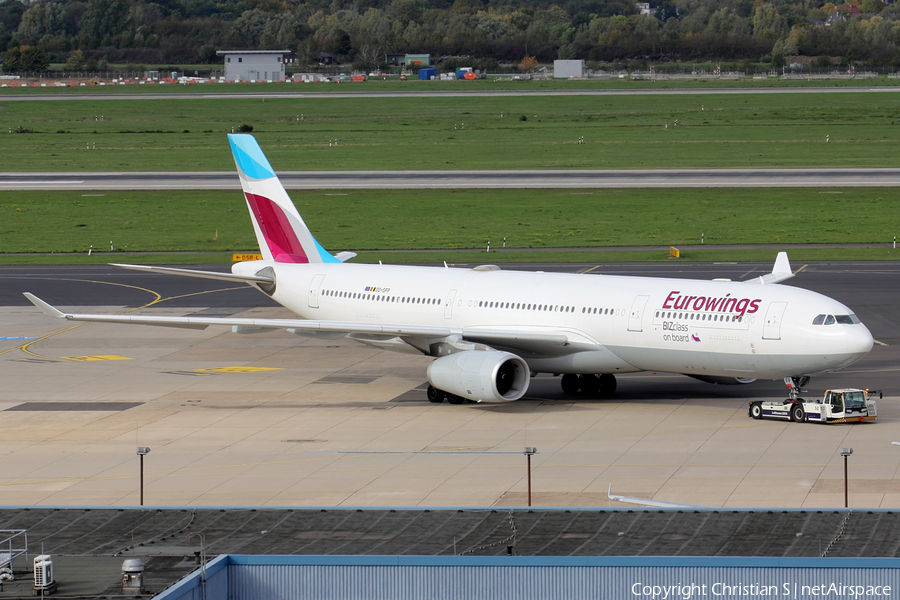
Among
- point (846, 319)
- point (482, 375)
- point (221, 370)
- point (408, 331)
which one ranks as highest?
point (846, 319)

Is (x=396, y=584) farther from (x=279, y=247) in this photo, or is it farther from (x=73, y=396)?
(x=279, y=247)

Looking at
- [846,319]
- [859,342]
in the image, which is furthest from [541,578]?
[846,319]

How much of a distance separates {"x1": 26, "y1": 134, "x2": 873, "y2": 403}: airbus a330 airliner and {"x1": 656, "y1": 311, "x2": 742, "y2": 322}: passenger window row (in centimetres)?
6

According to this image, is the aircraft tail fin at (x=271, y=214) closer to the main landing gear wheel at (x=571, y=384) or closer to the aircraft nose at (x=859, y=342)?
the main landing gear wheel at (x=571, y=384)

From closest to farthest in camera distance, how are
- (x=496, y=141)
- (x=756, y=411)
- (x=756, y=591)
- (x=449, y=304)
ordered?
(x=756, y=591) < (x=756, y=411) < (x=449, y=304) < (x=496, y=141)

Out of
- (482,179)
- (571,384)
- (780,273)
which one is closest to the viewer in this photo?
(571,384)

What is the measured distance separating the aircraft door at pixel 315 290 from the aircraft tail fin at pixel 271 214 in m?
2.72

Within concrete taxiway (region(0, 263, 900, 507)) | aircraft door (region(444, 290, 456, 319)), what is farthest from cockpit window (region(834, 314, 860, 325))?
aircraft door (region(444, 290, 456, 319))

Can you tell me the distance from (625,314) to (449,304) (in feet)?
27.0

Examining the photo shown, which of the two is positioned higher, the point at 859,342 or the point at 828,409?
the point at 859,342

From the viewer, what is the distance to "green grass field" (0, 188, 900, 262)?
96.7 metres

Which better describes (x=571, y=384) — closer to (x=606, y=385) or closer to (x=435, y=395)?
(x=606, y=385)

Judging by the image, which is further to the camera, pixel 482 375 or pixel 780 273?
pixel 780 273

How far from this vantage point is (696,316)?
151 feet
